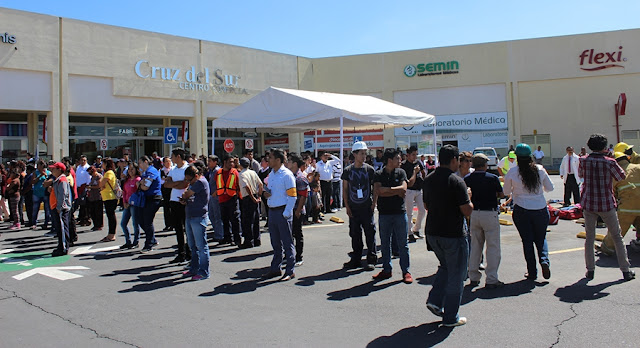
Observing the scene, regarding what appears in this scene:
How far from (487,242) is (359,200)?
1954 millimetres

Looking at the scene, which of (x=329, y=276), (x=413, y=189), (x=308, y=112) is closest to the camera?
(x=329, y=276)

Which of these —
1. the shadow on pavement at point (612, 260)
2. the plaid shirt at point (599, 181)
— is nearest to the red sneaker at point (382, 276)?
the plaid shirt at point (599, 181)

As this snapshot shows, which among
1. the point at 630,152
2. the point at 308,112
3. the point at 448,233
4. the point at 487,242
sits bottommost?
the point at 487,242

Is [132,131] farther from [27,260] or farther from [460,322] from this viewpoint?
[460,322]

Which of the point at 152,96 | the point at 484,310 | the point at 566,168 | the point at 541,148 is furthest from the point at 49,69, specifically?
the point at 541,148

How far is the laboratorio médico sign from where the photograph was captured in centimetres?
2616

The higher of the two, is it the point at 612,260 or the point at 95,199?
the point at 95,199

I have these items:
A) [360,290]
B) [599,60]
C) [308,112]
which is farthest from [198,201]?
[599,60]

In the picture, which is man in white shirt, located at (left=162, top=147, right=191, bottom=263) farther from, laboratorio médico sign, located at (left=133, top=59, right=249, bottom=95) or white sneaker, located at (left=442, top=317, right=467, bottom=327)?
laboratorio médico sign, located at (left=133, top=59, right=249, bottom=95)

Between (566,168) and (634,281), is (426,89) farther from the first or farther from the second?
(634,281)

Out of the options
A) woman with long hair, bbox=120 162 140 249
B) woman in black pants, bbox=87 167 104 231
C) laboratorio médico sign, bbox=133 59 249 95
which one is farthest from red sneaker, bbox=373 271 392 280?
laboratorio médico sign, bbox=133 59 249 95

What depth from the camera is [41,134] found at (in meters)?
24.2

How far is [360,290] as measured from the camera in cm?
653

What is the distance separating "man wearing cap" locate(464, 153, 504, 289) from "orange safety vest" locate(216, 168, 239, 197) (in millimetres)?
4784
